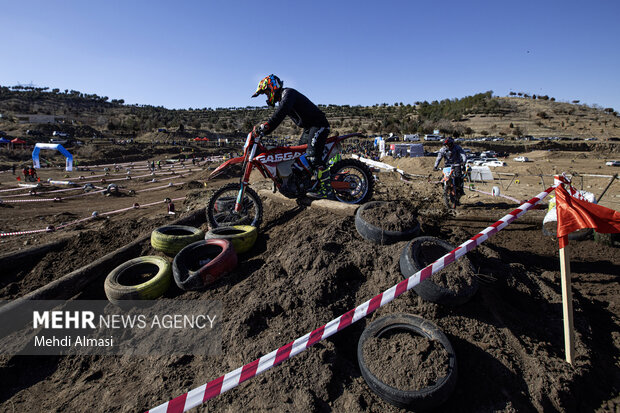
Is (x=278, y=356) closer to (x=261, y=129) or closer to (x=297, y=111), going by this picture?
(x=261, y=129)

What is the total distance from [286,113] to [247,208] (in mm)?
1886

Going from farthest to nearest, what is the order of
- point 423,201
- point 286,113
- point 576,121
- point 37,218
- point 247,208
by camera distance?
point 576,121 → point 37,218 → point 423,201 → point 247,208 → point 286,113

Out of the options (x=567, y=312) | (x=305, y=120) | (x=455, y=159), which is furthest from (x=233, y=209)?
(x=455, y=159)

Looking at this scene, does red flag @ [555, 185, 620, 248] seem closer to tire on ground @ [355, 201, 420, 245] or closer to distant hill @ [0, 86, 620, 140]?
tire on ground @ [355, 201, 420, 245]

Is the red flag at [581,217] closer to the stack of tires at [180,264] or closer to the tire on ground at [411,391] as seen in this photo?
the tire on ground at [411,391]

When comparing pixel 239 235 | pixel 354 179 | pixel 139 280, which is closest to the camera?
pixel 139 280

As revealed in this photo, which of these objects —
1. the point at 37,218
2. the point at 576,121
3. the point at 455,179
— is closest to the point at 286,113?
the point at 455,179

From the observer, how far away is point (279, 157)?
5734mm

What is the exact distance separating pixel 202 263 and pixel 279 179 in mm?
2196

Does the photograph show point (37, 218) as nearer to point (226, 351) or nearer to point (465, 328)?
point (226, 351)

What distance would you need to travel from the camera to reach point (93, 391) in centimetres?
282

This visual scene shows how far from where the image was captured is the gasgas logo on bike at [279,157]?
556 cm

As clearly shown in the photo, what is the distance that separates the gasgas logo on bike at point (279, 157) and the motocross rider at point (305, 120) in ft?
0.86

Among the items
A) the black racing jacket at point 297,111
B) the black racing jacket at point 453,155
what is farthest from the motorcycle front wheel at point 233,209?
the black racing jacket at point 453,155
